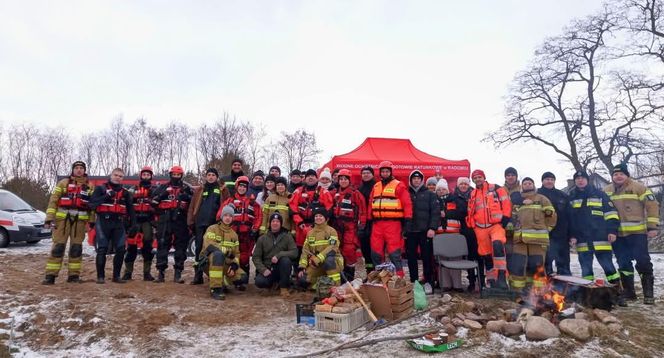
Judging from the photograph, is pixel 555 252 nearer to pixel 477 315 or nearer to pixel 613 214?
pixel 613 214

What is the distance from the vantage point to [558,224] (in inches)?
265

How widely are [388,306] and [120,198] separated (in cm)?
462

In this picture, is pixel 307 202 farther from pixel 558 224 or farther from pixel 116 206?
pixel 558 224

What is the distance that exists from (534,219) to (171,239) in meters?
5.84

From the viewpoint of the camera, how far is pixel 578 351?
405 cm

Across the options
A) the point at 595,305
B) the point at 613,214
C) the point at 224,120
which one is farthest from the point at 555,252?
the point at 224,120

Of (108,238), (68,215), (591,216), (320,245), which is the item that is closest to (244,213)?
(320,245)

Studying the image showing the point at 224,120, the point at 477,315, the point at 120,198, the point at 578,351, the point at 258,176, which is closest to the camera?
the point at 578,351

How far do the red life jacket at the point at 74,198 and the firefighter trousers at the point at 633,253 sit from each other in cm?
827

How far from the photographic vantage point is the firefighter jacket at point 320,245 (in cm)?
624

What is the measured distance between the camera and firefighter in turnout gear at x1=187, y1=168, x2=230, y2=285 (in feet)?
23.3

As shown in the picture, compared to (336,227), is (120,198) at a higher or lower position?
higher

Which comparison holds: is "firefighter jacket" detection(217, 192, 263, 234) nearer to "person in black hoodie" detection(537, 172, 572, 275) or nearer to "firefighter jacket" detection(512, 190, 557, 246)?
"firefighter jacket" detection(512, 190, 557, 246)

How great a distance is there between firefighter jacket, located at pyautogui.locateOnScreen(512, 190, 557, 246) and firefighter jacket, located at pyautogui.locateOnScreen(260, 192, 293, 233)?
3544 mm
